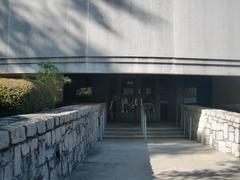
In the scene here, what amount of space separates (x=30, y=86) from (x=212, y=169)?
14.8ft

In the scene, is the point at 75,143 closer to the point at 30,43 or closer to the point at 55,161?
the point at 55,161

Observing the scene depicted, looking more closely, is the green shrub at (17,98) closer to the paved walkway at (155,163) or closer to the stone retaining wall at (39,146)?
the stone retaining wall at (39,146)

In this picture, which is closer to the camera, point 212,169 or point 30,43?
point 212,169

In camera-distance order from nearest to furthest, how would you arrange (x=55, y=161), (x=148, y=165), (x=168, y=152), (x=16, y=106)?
(x=55, y=161) < (x=16, y=106) < (x=148, y=165) < (x=168, y=152)

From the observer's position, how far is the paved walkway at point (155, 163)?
8445 millimetres

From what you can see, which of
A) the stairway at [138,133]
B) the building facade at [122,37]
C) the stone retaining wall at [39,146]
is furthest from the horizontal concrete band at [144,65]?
the stone retaining wall at [39,146]

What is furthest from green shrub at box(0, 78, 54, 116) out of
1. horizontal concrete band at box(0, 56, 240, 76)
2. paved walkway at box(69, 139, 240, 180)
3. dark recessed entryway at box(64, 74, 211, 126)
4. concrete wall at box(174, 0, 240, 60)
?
dark recessed entryway at box(64, 74, 211, 126)

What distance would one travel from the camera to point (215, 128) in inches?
499

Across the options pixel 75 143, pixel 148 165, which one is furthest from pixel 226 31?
pixel 75 143

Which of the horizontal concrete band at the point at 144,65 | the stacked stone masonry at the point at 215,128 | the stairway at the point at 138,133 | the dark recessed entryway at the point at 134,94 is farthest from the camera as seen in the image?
the dark recessed entryway at the point at 134,94

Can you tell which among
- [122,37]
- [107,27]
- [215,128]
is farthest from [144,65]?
[215,128]

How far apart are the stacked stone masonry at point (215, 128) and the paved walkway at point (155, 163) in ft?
1.03

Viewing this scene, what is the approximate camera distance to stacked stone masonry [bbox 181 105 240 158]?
35.9 feet

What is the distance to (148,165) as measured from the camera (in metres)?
9.80
